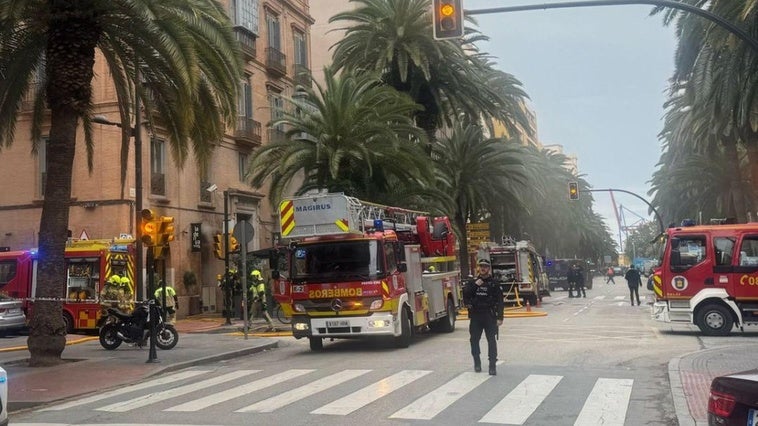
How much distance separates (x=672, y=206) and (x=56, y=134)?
42.9 m

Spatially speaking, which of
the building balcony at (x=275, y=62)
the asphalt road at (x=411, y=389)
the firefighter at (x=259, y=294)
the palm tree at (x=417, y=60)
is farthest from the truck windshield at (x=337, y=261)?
the building balcony at (x=275, y=62)

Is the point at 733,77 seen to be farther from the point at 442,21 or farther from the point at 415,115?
the point at 415,115

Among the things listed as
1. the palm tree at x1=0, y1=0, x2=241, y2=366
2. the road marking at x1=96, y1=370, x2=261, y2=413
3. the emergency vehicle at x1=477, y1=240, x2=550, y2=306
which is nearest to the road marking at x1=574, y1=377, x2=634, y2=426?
the road marking at x1=96, y1=370, x2=261, y2=413

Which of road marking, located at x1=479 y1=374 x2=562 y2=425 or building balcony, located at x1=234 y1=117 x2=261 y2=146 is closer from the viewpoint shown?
road marking, located at x1=479 y1=374 x2=562 y2=425

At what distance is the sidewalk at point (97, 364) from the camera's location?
11218 millimetres

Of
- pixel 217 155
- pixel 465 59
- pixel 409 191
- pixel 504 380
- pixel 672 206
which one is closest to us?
pixel 504 380

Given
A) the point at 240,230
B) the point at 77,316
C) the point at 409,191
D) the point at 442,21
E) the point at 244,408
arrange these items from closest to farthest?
the point at 244,408 → the point at 442,21 → the point at 240,230 → the point at 77,316 → the point at 409,191

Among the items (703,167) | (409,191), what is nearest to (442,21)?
(409,191)

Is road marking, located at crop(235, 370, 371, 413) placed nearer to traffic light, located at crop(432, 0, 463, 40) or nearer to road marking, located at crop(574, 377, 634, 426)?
road marking, located at crop(574, 377, 634, 426)

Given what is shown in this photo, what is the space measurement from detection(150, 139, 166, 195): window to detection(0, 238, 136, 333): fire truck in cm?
578

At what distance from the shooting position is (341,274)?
15.4m

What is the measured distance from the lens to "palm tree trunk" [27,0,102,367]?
14.2 metres

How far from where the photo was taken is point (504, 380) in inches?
435

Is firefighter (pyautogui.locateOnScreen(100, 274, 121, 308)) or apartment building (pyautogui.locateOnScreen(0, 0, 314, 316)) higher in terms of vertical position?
apartment building (pyautogui.locateOnScreen(0, 0, 314, 316))
